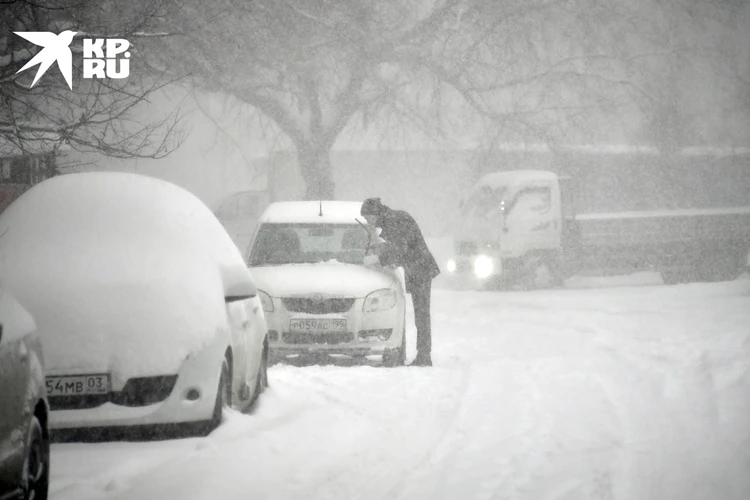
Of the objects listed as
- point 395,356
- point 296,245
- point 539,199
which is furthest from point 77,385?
point 539,199

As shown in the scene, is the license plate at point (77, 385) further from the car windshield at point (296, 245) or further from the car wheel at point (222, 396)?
the car windshield at point (296, 245)

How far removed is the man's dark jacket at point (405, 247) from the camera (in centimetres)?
1027

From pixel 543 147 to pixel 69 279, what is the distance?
71.2ft

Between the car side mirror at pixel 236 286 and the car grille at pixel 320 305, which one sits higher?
the car side mirror at pixel 236 286

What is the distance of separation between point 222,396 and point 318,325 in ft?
12.8

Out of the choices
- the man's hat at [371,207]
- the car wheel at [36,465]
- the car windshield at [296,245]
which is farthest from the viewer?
the car windshield at [296,245]

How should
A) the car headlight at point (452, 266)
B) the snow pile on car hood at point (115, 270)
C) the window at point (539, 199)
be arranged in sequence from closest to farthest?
the snow pile on car hood at point (115, 270), the window at point (539, 199), the car headlight at point (452, 266)

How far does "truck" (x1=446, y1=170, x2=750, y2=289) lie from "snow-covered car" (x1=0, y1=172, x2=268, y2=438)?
12.9m

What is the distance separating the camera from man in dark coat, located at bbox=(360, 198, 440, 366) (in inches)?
404

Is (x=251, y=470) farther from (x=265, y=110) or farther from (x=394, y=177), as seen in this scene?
(x=394, y=177)

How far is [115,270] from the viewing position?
19.2 feet

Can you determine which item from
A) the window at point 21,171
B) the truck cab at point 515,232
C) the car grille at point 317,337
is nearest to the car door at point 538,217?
the truck cab at point 515,232

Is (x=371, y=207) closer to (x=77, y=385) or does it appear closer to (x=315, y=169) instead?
(x=77, y=385)

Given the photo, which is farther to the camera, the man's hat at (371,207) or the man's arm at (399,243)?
the man's arm at (399,243)
